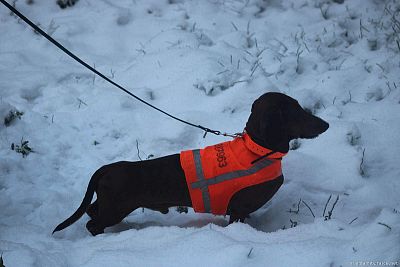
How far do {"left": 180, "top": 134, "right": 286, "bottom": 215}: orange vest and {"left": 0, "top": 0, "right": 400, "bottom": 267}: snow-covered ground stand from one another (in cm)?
26

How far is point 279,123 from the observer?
9.19 ft

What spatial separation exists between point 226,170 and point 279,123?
487 millimetres

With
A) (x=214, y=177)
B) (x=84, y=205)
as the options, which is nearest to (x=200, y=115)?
(x=214, y=177)

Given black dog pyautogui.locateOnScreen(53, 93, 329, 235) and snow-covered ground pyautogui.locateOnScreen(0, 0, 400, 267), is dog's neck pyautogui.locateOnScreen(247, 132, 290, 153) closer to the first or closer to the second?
black dog pyautogui.locateOnScreen(53, 93, 329, 235)

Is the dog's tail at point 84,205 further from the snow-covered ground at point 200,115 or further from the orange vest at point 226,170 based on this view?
the orange vest at point 226,170

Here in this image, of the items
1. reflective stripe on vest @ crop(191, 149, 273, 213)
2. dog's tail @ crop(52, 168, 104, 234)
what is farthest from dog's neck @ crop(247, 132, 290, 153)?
dog's tail @ crop(52, 168, 104, 234)

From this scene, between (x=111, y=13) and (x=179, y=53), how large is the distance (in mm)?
1468

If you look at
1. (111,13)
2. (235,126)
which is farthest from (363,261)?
(111,13)

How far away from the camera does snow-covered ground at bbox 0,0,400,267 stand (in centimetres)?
237

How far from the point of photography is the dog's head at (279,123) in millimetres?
2779

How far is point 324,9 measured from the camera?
17.9 ft

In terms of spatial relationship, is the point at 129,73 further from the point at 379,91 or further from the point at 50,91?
the point at 379,91

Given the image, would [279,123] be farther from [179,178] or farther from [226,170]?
[179,178]

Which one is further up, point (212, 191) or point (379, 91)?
point (379, 91)
